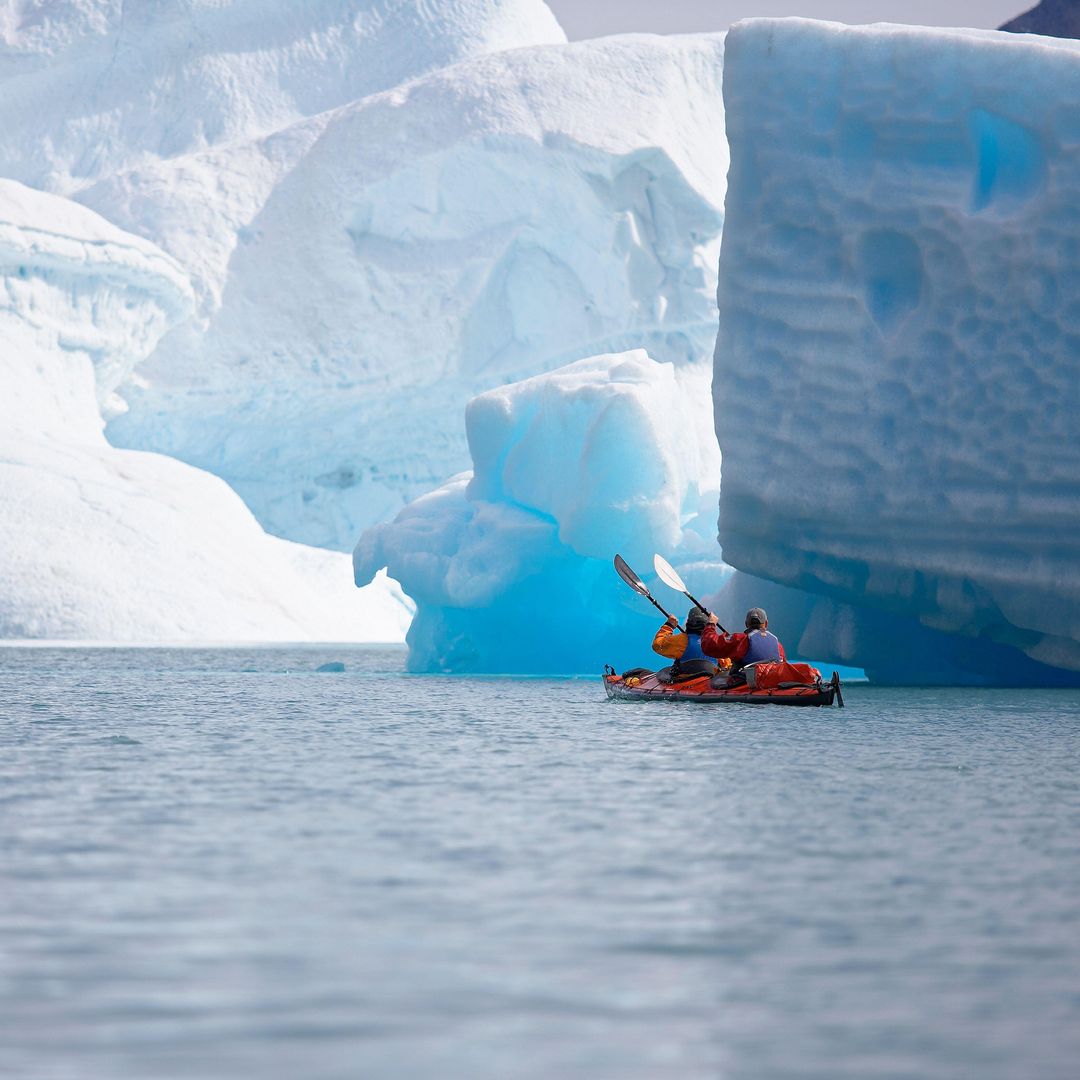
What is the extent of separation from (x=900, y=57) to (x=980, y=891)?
41.4 feet

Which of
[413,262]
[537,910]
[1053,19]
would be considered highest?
[1053,19]

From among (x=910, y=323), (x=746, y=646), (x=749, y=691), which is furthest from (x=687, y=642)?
(x=910, y=323)

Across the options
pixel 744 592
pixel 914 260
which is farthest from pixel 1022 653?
pixel 914 260

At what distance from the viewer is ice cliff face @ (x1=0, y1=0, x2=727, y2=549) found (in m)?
45.0

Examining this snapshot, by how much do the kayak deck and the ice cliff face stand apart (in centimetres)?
2886

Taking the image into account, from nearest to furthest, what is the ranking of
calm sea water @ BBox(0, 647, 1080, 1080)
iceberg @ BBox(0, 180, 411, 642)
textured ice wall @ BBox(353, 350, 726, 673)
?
calm sea water @ BBox(0, 647, 1080, 1080) → textured ice wall @ BBox(353, 350, 726, 673) → iceberg @ BBox(0, 180, 411, 642)

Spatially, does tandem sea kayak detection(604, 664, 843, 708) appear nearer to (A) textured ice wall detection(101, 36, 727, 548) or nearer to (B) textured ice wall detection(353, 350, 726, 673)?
(B) textured ice wall detection(353, 350, 726, 673)

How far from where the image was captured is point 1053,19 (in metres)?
42.5

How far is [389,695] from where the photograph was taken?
17.7m

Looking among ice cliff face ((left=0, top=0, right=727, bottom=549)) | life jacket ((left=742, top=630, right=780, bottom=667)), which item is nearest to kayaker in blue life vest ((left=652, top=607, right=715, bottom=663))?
life jacket ((left=742, top=630, right=780, bottom=667))

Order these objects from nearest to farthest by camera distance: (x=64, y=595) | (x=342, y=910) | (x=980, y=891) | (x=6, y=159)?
(x=342, y=910), (x=980, y=891), (x=64, y=595), (x=6, y=159)

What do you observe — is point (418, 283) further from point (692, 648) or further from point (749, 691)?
point (749, 691)

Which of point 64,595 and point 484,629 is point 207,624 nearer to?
point 64,595

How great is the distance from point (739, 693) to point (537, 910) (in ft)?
31.7
